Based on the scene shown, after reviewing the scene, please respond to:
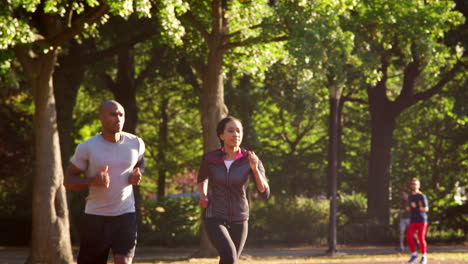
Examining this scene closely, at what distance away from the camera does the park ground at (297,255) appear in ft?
61.4

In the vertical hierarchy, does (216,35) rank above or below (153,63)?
below

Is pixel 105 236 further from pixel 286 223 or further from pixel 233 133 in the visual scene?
pixel 286 223

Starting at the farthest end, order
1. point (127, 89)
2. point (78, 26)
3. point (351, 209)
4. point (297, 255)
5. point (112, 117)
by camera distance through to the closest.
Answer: point (351, 209) → point (127, 89) → point (297, 255) → point (78, 26) → point (112, 117)

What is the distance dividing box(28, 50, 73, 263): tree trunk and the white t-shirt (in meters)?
10.8

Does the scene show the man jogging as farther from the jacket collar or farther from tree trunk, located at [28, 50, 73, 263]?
tree trunk, located at [28, 50, 73, 263]

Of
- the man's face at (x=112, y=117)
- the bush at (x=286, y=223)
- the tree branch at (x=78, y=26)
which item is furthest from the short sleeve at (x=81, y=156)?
the bush at (x=286, y=223)

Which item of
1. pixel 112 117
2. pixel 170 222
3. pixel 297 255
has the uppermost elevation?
pixel 112 117

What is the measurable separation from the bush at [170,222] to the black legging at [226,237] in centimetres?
1987

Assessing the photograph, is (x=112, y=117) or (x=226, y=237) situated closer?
(x=112, y=117)

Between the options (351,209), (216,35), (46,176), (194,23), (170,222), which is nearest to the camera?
(46,176)

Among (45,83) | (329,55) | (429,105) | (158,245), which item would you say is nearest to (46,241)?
(45,83)

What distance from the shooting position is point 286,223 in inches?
1123

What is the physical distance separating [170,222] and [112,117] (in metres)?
21.3

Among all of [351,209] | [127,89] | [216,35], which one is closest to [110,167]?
[216,35]
